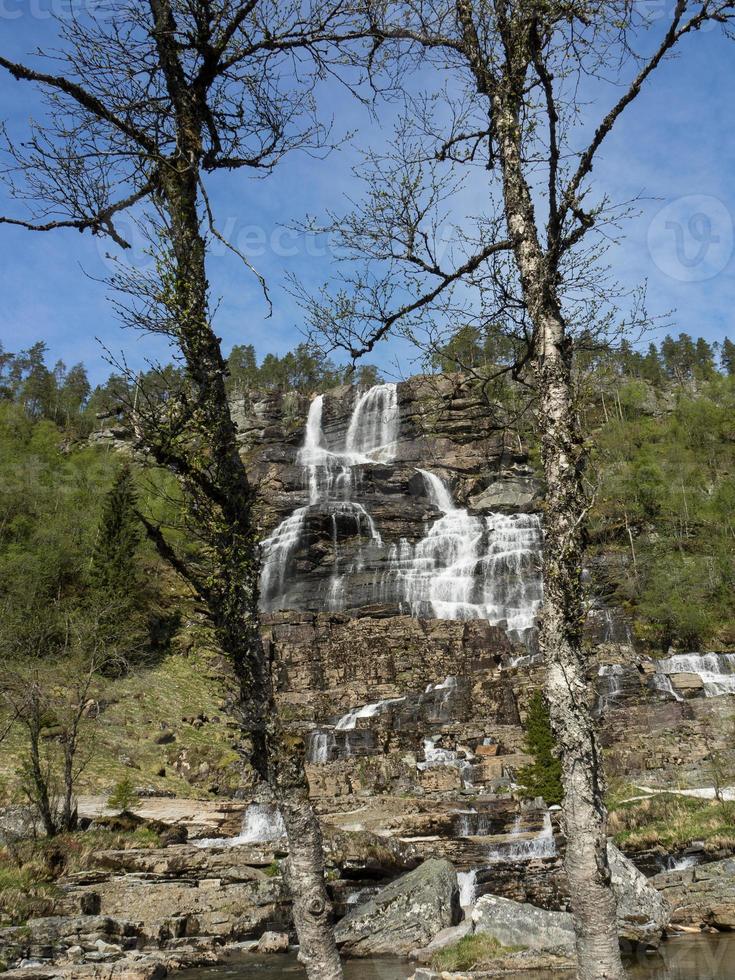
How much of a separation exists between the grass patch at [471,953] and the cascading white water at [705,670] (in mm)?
20624

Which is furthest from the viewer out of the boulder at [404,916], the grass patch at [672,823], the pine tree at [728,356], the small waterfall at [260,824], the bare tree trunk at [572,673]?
the pine tree at [728,356]

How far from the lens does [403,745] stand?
Answer: 2577cm

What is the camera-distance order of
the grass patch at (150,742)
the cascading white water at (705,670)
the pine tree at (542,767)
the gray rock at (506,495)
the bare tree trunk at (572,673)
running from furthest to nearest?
the gray rock at (506,495) → the cascading white water at (705,670) → the grass patch at (150,742) → the pine tree at (542,767) → the bare tree trunk at (572,673)

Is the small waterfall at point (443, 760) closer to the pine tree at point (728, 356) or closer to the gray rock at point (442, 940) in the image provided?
the gray rock at point (442, 940)

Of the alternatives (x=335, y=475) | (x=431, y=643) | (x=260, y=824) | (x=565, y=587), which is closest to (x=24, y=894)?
(x=260, y=824)

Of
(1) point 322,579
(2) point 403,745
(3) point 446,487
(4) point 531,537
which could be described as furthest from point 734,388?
(2) point 403,745

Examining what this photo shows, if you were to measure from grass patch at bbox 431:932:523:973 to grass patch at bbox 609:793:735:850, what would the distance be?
239 inches

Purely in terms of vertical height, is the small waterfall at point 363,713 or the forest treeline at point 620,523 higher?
the forest treeline at point 620,523

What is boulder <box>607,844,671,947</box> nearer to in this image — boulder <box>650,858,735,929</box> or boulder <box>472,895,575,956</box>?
boulder <box>650,858,735,929</box>

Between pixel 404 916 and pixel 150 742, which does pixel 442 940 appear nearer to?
pixel 404 916

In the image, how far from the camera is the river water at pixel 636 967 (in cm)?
798

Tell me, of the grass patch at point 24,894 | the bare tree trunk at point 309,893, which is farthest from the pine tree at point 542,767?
the bare tree trunk at point 309,893

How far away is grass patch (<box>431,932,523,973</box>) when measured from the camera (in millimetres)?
8664

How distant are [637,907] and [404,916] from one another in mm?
3353
